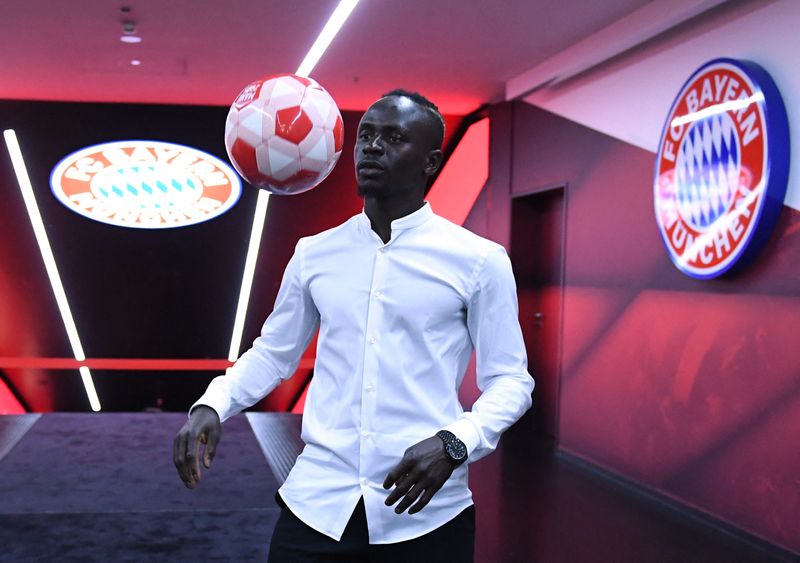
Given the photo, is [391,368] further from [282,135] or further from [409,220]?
[282,135]

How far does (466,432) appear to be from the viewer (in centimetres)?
138

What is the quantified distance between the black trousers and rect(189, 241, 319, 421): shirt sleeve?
25 centimetres

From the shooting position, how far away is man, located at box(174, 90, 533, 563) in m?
1.46

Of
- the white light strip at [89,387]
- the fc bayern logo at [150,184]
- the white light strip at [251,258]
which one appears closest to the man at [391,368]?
the white light strip at [251,258]

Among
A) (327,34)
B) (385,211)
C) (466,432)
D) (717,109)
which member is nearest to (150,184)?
(327,34)

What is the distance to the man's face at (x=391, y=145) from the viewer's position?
1508mm

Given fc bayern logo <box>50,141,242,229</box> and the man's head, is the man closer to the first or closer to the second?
the man's head

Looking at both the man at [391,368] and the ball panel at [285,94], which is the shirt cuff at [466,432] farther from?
the ball panel at [285,94]

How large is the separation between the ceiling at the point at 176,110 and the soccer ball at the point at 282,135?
2411mm

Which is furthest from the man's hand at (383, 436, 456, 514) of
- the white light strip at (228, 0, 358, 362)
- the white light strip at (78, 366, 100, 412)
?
the white light strip at (78, 366, 100, 412)

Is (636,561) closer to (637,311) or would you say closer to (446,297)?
(637,311)

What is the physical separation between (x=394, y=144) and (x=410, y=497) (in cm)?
59

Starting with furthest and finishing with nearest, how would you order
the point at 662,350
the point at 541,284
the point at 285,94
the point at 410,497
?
the point at 541,284 → the point at 662,350 → the point at 285,94 → the point at 410,497

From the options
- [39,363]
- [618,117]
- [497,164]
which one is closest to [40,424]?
[39,363]
